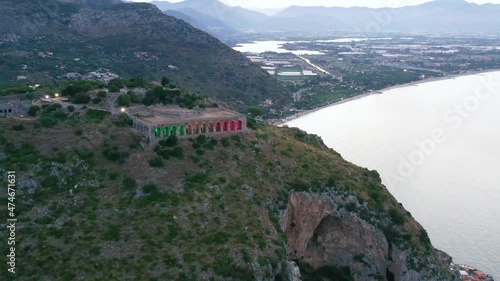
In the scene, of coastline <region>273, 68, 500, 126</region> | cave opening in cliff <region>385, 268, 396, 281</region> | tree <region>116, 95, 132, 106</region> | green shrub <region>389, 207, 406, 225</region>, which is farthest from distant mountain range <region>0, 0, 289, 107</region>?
cave opening in cliff <region>385, 268, 396, 281</region>

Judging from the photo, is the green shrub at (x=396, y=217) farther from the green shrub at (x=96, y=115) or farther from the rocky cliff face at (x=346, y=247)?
the green shrub at (x=96, y=115)

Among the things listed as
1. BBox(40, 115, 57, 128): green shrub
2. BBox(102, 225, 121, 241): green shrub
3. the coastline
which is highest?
BBox(40, 115, 57, 128): green shrub

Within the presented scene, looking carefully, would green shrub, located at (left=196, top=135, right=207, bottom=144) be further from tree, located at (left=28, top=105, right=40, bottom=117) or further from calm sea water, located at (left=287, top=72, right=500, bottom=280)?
calm sea water, located at (left=287, top=72, right=500, bottom=280)

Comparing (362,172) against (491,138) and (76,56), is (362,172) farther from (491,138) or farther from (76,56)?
(76,56)

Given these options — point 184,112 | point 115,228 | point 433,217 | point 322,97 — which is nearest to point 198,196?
point 115,228

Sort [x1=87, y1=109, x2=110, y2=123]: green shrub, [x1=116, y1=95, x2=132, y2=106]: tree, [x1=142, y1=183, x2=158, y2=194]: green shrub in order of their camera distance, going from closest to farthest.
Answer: [x1=142, y1=183, x2=158, y2=194]: green shrub → [x1=87, y1=109, x2=110, y2=123]: green shrub → [x1=116, y1=95, x2=132, y2=106]: tree

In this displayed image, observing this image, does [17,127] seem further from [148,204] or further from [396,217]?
[396,217]
